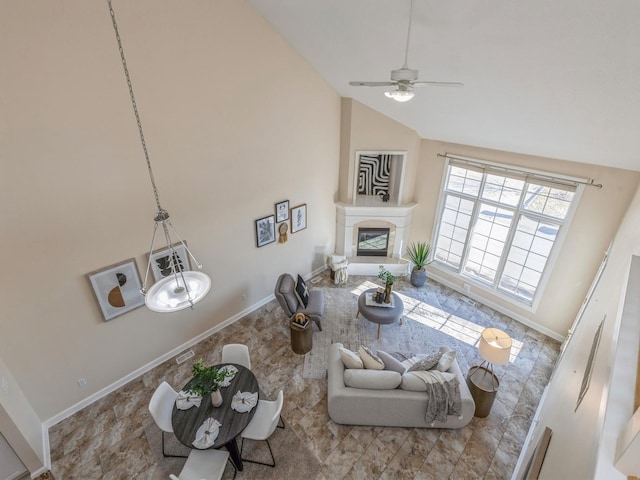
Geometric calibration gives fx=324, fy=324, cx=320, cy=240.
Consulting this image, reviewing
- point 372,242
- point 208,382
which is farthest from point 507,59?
point 372,242

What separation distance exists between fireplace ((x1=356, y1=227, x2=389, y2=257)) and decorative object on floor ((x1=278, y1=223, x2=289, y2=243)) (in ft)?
6.38

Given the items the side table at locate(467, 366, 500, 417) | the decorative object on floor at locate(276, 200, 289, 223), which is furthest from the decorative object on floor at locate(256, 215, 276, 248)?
the side table at locate(467, 366, 500, 417)

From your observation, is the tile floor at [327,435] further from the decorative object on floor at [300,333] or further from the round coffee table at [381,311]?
the round coffee table at [381,311]

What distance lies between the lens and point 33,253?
3670 millimetres

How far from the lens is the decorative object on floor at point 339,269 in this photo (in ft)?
23.6

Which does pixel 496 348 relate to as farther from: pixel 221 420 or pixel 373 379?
pixel 221 420

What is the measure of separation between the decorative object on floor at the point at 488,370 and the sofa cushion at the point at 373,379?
1.11 meters

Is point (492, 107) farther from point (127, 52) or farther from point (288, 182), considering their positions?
point (127, 52)

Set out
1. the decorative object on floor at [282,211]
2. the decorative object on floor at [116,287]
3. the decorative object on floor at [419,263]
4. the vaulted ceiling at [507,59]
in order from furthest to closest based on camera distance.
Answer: the decorative object on floor at [419,263], the decorative object on floor at [282,211], the decorative object on floor at [116,287], the vaulted ceiling at [507,59]

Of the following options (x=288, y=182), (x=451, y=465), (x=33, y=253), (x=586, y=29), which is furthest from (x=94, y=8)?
(x=451, y=465)

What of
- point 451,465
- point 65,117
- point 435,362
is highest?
point 65,117

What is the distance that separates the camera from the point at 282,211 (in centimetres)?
616

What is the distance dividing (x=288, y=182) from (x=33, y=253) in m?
3.80

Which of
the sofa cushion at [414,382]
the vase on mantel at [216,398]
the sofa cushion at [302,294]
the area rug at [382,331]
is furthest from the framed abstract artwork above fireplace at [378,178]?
the vase on mantel at [216,398]
